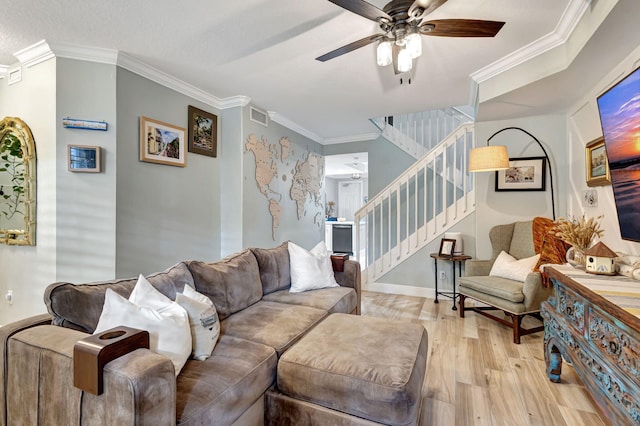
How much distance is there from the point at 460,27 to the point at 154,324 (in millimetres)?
2233

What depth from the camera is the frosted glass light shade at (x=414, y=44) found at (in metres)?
1.81

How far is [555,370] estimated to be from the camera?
6.62 ft

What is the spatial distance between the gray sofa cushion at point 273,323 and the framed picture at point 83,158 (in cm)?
182

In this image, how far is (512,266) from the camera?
2986 mm

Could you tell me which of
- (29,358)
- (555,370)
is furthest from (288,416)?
(555,370)

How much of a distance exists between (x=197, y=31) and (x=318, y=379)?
8.23ft

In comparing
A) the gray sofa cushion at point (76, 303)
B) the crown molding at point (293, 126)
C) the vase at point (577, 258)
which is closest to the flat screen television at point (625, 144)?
the vase at point (577, 258)

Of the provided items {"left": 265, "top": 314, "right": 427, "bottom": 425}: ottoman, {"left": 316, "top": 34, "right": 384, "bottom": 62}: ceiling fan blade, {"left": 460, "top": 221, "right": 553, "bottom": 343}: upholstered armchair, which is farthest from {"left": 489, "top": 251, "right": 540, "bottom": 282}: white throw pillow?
{"left": 316, "top": 34, "right": 384, "bottom": 62}: ceiling fan blade

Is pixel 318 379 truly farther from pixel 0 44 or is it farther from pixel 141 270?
pixel 0 44

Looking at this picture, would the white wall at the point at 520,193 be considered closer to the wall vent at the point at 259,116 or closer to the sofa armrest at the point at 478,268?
the sofa armrest at the point at 478,268

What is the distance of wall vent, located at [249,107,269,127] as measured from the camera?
12.6 ft

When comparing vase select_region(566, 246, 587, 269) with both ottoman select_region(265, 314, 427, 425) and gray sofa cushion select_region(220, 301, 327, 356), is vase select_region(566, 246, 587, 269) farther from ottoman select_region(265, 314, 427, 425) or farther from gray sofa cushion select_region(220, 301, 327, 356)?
gray sofa cushion select_region(220, 301, 327, 356)

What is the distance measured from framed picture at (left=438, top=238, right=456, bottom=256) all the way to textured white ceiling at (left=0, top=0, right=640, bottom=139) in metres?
1.74

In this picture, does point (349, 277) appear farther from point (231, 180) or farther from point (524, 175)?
point (524, 175)
